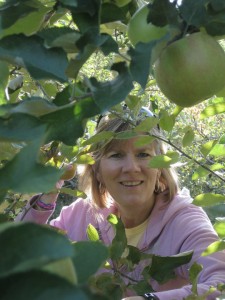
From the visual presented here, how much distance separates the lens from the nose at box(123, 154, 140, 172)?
197cm

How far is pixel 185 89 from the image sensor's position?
0.84 metres

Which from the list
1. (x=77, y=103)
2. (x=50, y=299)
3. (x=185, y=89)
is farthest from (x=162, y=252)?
(x=50, y=299)

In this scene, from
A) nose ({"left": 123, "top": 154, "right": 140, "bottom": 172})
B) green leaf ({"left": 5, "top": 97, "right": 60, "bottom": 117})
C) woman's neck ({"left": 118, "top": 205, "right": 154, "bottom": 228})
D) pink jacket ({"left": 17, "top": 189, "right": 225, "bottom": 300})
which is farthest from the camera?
woman's neck ({"left": 118, "top": 205, "right": 154, "bottom": 228})

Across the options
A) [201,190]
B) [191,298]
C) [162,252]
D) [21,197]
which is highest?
[191,298]

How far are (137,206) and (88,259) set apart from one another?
1584 millimetres

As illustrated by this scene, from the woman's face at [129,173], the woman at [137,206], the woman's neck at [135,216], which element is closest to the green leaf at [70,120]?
the woman at [137,206]

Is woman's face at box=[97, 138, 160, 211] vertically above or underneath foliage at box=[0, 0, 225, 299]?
underneath

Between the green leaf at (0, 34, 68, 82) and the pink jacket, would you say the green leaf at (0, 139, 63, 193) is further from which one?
the pink jacket

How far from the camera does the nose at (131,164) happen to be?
1.97 meters

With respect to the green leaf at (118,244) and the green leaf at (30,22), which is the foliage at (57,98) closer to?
the green leaf at (30,22)

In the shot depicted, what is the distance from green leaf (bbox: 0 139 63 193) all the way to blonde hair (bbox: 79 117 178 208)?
4.36 ft

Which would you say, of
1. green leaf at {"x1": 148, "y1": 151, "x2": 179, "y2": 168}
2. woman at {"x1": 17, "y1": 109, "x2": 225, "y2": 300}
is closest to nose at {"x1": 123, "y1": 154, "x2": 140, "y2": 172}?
woman at {"x1": 17, "y1": 109, "x2": 225, "y2": 300}

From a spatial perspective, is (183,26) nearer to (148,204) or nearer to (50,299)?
(50,299)

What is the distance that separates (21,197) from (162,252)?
553mm
